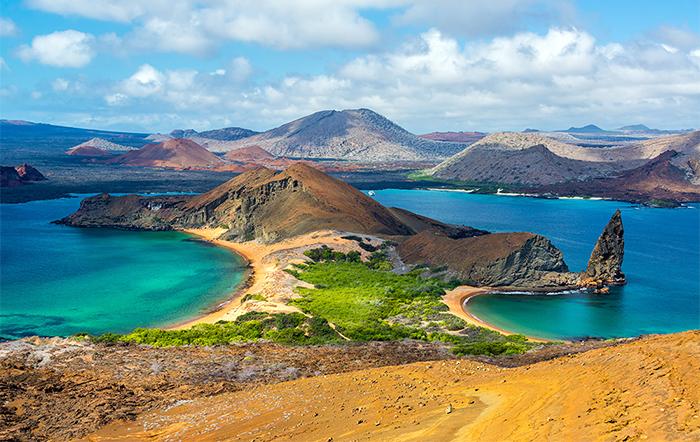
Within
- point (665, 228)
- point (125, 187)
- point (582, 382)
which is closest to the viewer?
point (582, 382)

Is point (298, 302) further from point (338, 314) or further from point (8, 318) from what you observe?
point (8, 318)

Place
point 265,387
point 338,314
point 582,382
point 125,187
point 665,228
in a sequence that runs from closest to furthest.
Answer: point 582,382, point 265,387, point 338,314, point 665,228, point 125,187

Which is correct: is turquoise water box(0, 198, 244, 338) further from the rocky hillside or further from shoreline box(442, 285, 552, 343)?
shoreline box(442, 285, 552, 343)

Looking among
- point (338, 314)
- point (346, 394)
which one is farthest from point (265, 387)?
point (338, 314)

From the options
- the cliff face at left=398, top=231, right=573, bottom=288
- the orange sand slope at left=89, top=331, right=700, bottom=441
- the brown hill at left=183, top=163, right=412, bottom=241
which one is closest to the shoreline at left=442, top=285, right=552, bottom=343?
the cliff face at left=398, top=231, right=573, bottom=288

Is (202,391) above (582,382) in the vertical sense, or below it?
below

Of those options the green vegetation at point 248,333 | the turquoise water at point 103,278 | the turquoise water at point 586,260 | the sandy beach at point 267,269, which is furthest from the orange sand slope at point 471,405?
the turquoise water at point 103,278

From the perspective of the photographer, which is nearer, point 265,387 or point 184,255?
point 265,387
